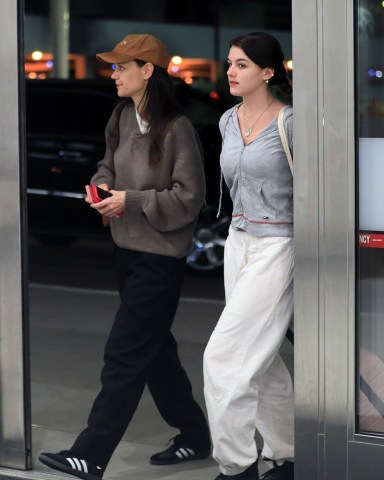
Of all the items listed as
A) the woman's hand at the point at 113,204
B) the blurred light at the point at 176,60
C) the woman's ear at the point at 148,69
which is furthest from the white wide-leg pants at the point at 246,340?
the blurred light at the point at 176,60

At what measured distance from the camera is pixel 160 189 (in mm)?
4957

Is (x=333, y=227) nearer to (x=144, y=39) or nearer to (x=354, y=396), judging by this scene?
(x=354, y=396)

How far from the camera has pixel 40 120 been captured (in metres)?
12.5

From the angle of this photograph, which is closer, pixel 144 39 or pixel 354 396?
pixel 354 396

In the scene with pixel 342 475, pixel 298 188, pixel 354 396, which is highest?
pixel 298 188

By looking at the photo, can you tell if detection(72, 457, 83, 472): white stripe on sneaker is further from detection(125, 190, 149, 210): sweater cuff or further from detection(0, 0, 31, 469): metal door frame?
detection(125, 190, 149, 210): sweater cuff

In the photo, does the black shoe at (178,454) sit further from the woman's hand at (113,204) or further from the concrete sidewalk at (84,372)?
the woman's hand at (113,204)

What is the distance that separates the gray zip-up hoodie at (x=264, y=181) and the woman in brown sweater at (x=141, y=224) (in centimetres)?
36

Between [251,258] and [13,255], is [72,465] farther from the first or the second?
[251,258]

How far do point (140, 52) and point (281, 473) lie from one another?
1775 millimetres

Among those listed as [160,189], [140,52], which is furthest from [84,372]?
[140,52]

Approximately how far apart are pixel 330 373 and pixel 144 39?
1.59 metres

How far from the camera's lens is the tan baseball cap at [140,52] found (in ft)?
16.3

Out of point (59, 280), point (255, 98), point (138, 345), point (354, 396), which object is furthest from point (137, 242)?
point (59, 280)
